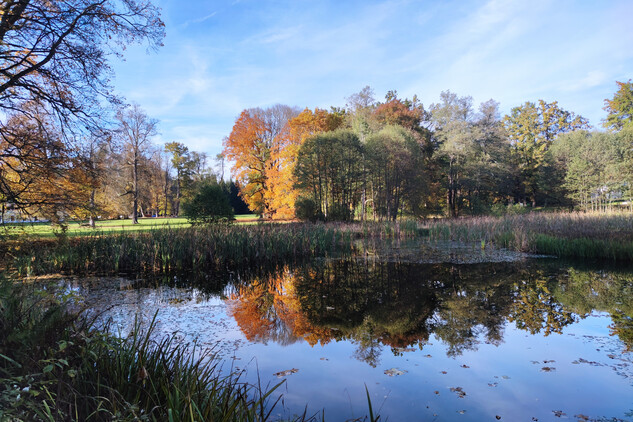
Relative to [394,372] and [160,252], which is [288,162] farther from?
[394,372]

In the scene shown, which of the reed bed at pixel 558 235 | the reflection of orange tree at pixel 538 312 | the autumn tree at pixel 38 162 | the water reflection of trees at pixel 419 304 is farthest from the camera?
the reed bed at pixel 558 235

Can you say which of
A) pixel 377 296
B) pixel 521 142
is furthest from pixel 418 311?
pixel 521 142

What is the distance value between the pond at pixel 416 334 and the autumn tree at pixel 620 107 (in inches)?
1475

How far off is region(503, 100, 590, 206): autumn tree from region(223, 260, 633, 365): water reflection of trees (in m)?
32.7

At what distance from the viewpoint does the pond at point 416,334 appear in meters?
2.97

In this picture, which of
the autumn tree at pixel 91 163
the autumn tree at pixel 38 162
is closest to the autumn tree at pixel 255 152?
the autumn tree at pixel 91 163

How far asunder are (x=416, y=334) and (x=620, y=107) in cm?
4429

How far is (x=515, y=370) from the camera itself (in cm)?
350

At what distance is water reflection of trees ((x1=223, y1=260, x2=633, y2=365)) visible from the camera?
14.7 ft

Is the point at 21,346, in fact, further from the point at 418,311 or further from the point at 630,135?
the point at 630,135

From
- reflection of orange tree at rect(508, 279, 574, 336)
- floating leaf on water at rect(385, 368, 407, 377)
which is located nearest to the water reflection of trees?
reflection of orange tree at rect(508, 279, 574, 336)

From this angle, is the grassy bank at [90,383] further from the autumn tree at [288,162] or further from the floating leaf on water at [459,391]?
the autumn tree at [288,162]

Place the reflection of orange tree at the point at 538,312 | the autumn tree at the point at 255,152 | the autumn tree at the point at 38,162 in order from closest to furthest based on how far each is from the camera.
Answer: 1. the reflection of orange tree at the point at 538,312
2. the autumn tree at the point at 38,162
3. the autumn tree at the point at 255,152

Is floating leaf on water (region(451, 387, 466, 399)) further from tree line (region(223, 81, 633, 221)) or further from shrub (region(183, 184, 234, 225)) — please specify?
tree line (region(223, 81, 633, 221))
